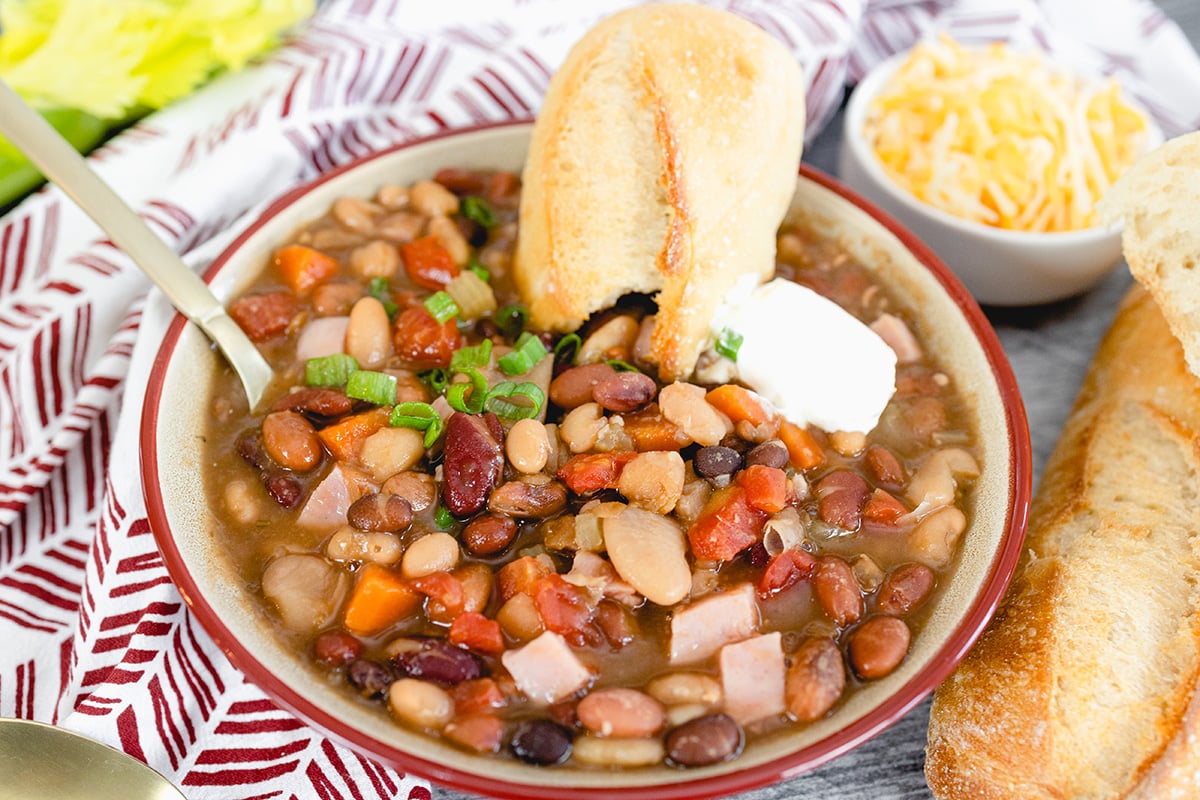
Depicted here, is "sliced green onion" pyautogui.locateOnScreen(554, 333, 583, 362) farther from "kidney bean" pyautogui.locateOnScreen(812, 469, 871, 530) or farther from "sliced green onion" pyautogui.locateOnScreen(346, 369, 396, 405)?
"kidney bean" pyautogui.locateOnScreen(812, 469, 871, 530)

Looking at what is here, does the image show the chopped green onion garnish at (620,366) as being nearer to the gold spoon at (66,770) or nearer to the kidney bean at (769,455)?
the kidney bean at (769,455)

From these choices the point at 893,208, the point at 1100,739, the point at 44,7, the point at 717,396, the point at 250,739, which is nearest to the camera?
the point at 1100,739

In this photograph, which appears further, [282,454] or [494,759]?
[282,454]

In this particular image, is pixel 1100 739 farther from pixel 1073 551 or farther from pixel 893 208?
pixel 893 208

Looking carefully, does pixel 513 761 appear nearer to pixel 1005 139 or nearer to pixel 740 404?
pixel 740 404

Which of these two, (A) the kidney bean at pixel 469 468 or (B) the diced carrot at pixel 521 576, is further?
(A) the kidney bean at pixel 469 468

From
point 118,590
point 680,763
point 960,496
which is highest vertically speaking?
point 118,590

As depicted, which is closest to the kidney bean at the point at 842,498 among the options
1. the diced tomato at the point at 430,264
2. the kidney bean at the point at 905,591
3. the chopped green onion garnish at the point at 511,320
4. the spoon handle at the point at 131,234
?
the kidney bean at the point at 905,591

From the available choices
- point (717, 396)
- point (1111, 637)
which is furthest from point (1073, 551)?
point (717, 396)

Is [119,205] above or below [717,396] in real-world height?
above
